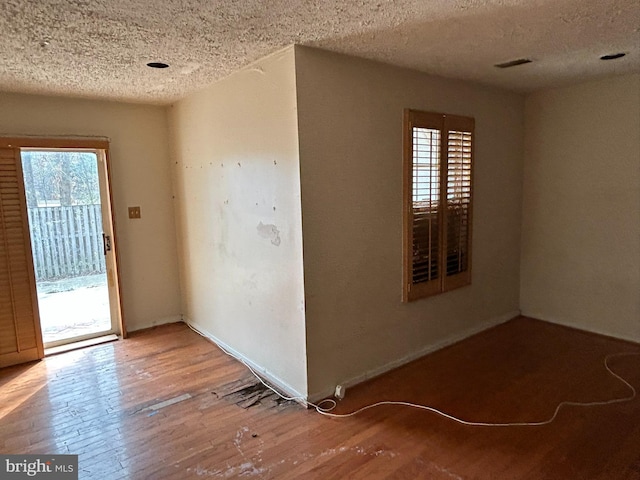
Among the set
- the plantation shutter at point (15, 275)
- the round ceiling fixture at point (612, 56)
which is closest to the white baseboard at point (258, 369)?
the plantation shutter at point (15, 275)

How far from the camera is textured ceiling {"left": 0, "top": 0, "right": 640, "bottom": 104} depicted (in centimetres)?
189

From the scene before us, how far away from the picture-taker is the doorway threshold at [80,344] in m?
3.73

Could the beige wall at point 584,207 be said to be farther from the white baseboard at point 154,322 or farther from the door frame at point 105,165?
the door frame at point 105,165

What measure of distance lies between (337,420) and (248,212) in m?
1.57

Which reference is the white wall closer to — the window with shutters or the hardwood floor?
the hardwood floor

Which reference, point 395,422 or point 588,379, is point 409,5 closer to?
point 395,422

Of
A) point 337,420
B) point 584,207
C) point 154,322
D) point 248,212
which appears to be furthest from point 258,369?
point 584,207

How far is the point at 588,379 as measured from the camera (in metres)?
2.96

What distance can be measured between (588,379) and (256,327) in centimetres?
244

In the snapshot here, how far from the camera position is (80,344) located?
3.86m

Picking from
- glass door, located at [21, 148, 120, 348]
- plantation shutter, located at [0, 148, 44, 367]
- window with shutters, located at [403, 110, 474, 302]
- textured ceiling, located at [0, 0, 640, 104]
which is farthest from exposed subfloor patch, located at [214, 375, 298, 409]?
textured ceiling, located at [0, 0, 640, 104]

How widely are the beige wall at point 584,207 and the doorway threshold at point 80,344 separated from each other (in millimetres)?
4195

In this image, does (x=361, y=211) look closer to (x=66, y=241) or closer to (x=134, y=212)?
(x=134, y=212)

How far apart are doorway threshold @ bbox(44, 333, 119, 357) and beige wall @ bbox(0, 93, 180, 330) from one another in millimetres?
235
